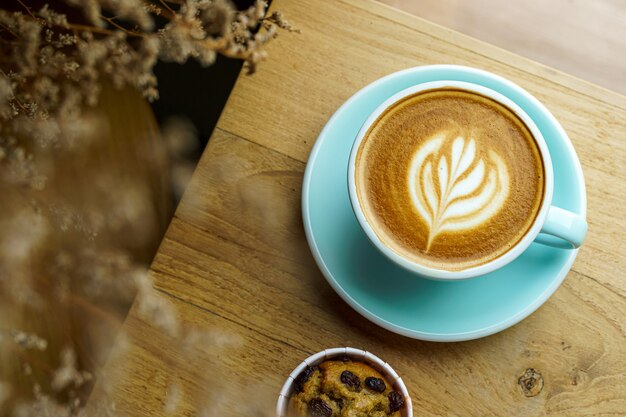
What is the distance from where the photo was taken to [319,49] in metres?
1.00

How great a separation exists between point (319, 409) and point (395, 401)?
0.10 m

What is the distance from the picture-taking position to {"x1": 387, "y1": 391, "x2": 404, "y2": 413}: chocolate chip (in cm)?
85

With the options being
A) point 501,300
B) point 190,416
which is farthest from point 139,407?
point 501,300

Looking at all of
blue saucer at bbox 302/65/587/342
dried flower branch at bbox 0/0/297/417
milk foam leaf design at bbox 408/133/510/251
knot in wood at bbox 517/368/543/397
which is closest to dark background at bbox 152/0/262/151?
dried flower branch at bbox 0/0/297/417

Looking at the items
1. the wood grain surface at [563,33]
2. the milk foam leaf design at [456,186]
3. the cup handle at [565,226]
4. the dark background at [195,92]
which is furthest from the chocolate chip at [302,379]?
the wood grain surface at [563,33]

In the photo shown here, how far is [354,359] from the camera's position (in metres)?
0.88

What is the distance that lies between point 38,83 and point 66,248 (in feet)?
2.41

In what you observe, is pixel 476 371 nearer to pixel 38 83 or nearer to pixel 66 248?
pixel 38 83

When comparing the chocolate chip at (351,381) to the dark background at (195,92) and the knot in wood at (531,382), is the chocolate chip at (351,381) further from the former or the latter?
the dark background at (195,92)

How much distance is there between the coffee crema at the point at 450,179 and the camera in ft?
2.75

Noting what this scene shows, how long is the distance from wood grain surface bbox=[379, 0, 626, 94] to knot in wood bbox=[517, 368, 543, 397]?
0.73 meters

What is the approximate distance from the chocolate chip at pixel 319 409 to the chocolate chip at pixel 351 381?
4 cm

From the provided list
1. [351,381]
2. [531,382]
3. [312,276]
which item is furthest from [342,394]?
[531,382]

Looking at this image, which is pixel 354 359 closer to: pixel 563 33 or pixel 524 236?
pixel 524 236
